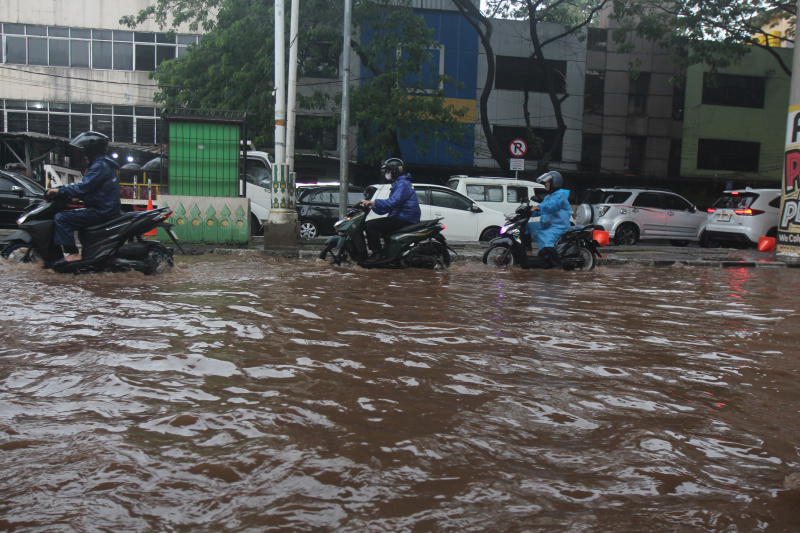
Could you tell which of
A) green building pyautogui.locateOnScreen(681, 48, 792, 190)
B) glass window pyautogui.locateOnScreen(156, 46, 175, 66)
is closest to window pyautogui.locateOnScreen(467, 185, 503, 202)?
green building pyautogui.locateOnScreen(681, 48, 792, 190)

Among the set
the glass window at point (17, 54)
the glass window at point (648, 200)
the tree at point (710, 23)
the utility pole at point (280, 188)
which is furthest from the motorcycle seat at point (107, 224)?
the glass window at point (17, 54)

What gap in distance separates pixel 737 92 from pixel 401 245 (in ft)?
75.6

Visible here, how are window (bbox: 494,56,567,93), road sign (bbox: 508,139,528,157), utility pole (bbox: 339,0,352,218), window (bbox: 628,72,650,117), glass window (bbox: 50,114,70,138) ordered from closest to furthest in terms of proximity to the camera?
utility pole (bbox: 339,0,352,218), road sign (bbox: 508,139,528,157), window (bbox: 494,56,567,93), window (bbox: 628,72,650,117), glass window (bbox: 50,114,70,138)

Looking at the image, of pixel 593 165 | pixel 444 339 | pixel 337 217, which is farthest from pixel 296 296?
pixel 593 165

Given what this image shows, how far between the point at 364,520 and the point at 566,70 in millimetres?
26047

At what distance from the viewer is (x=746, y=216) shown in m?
15.5

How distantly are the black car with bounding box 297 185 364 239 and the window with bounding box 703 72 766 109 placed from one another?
1771 cm

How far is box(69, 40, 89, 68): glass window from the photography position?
2683cm

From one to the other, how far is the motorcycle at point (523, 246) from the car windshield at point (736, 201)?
7.77 metres

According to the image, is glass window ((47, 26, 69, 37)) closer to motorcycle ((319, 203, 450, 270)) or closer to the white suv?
motorcycle ((319, 203, 450, 270))

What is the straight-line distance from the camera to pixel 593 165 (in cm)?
2603

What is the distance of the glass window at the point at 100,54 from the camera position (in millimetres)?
27016

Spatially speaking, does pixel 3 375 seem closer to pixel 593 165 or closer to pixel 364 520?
pixel 364 520

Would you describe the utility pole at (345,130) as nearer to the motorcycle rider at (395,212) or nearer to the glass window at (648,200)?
the motorcycle rider at (395,212)
